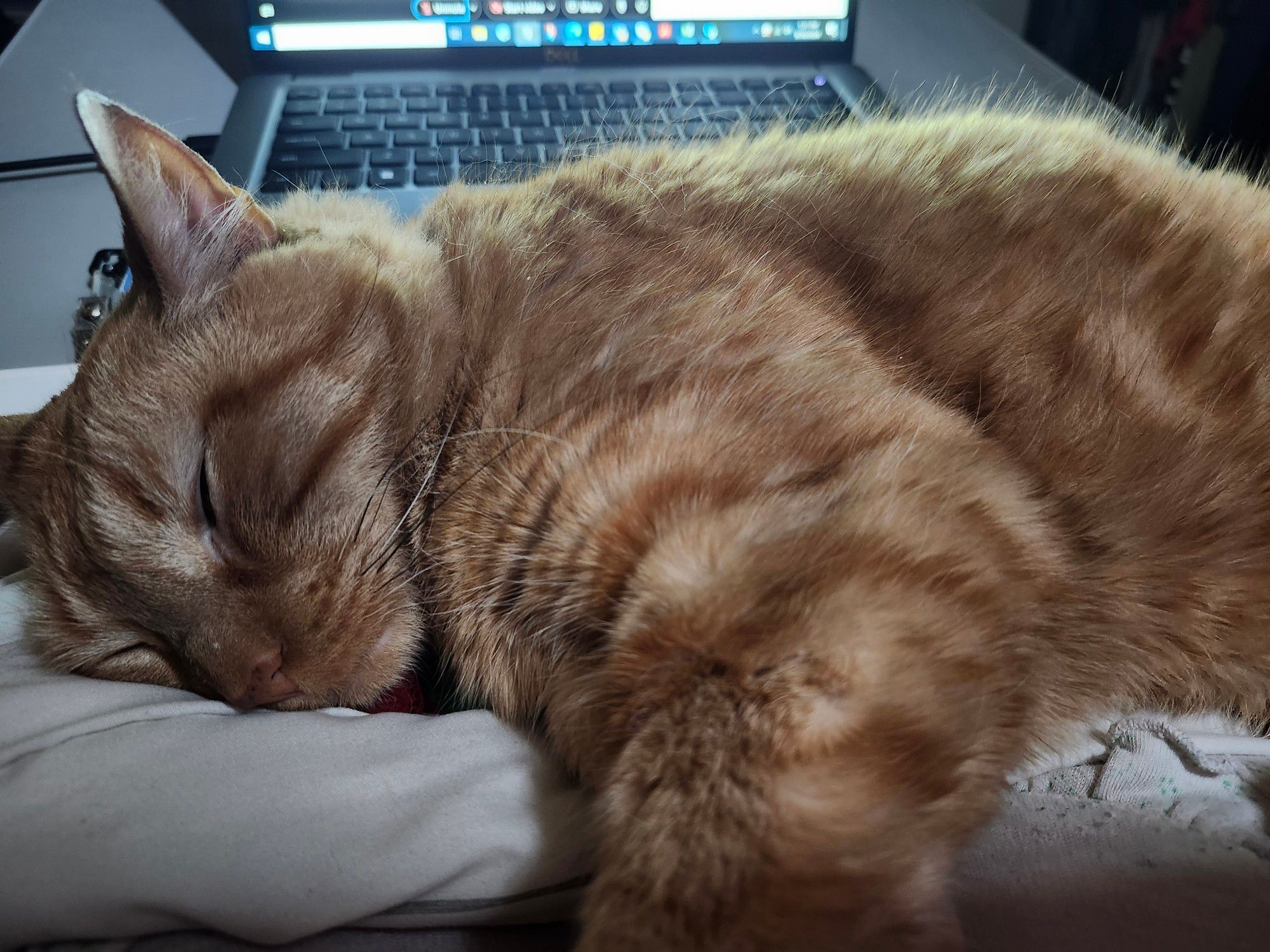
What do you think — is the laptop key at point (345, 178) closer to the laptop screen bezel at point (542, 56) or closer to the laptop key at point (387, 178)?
the laptop key at point (387, 178)

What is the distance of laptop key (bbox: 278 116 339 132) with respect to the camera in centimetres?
169

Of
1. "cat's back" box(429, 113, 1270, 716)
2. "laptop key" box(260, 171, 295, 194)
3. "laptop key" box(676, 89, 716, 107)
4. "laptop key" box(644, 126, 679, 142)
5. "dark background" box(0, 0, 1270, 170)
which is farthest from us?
"laptop key" box(676, 89, 716, 107)

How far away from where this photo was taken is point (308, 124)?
1695 mm

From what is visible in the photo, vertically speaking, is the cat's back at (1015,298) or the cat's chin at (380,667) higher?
the cat's back at (1015,298)

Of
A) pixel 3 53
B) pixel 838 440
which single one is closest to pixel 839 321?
pixel 838 440

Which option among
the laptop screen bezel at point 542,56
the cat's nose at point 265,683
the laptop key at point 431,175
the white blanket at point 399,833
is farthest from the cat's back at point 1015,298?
the laptop screen bezel at point 542,56

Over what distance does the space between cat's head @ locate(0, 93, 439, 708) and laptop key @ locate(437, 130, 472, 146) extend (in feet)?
2.54

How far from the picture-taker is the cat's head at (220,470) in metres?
0.88

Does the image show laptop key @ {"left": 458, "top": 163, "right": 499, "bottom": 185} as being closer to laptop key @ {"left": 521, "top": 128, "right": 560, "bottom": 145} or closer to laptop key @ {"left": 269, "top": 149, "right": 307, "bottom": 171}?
laptop key @ {"left": 521, "top": 128, "right": 560, "bottom": 145}

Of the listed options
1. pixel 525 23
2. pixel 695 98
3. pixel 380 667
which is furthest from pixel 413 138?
pixel 380 667

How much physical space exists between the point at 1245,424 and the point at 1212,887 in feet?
1.54

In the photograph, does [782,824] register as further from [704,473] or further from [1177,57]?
[1177,57]

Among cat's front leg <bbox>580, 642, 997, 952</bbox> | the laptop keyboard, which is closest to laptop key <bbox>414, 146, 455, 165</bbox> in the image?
the laptop keyboard

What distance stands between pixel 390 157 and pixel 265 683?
3.75 ft
